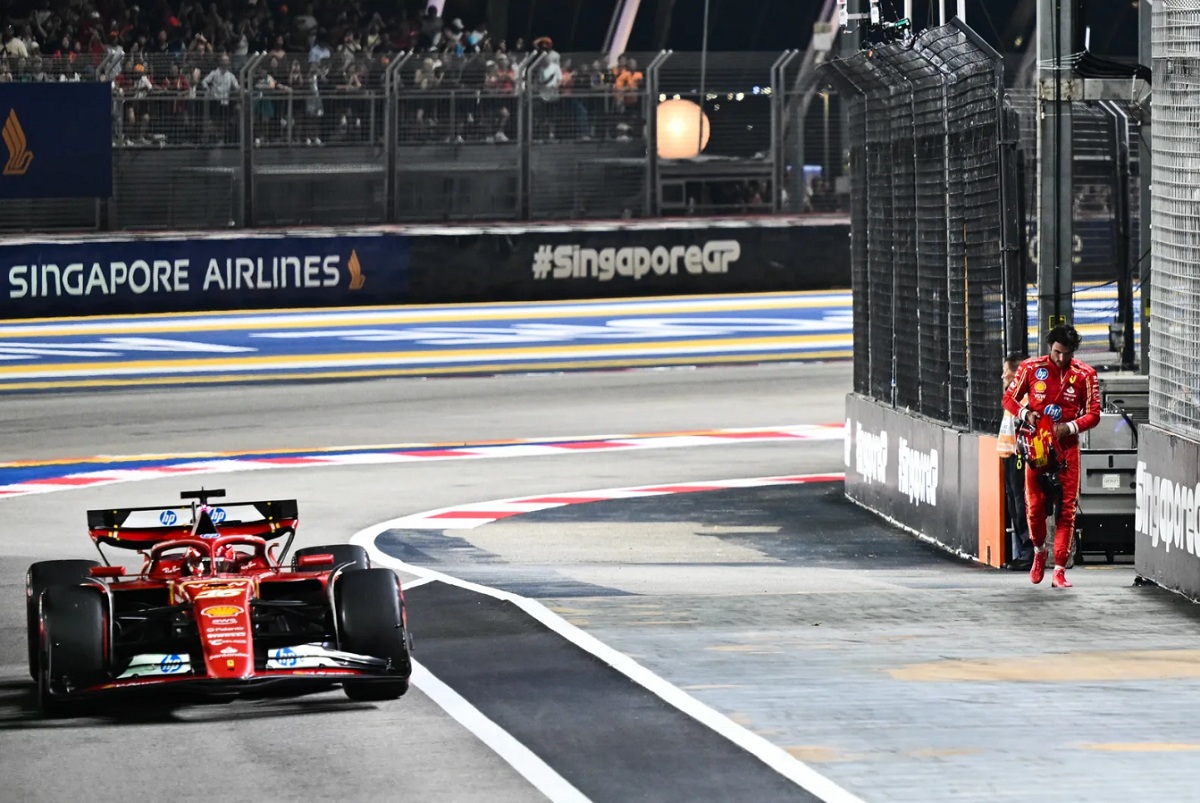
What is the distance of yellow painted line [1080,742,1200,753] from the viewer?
7.91 meters

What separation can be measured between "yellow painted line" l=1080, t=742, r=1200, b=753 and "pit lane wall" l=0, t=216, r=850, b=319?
64.7ft

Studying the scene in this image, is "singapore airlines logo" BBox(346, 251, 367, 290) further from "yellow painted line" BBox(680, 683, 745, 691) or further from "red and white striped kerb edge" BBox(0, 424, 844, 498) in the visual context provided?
"yellow painted line" BBox(680, 683, 745, 691)

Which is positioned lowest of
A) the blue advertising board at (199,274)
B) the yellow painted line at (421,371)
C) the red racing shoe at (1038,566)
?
the red racing shoe at (1038,566)

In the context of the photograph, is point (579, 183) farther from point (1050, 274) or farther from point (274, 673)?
point (274, 673)

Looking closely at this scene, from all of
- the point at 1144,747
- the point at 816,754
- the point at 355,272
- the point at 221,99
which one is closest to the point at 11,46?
the point at 221,99

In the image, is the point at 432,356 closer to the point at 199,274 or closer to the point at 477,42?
the point at 199,274

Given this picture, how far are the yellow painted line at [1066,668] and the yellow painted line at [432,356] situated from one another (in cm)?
1650

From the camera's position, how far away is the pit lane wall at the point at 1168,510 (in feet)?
38.6

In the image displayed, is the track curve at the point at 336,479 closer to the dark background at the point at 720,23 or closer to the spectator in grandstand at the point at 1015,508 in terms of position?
the spectator in grandstand at the point at 1015,508

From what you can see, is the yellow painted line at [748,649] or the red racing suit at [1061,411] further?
the red racing suit at [1061,411]

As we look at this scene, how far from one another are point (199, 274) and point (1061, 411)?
15.7 m

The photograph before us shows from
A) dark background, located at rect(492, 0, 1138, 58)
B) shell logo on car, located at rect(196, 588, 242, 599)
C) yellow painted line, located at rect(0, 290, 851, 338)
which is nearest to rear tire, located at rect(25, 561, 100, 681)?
shell logo on car, located at rect(196, 588, 242, 599)

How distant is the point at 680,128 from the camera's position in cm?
2908

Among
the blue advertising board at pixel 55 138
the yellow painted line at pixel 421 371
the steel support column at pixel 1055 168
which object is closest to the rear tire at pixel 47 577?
the steel support column at pixel 1055 168
